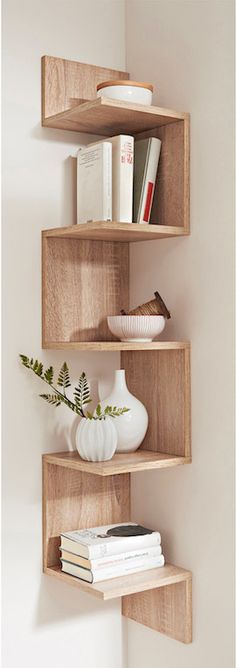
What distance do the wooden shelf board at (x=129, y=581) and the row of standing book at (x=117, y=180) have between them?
79cm

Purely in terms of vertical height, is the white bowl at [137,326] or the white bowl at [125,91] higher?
the white bowl at [125,91]

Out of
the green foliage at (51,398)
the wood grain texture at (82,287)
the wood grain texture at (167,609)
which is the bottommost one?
the wood grain texture at (167,609)

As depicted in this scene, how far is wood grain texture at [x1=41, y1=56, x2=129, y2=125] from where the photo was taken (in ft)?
6.03

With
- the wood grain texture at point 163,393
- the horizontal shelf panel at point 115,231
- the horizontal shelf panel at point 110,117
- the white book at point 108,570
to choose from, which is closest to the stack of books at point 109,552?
the white book at point 108,570

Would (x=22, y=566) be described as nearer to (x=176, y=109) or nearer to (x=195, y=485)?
(x=195, y=485)

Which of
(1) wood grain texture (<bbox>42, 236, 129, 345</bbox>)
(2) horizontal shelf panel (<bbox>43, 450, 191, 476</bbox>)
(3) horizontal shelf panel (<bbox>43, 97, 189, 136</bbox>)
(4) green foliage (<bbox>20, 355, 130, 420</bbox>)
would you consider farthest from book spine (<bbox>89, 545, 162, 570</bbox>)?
(3) horizontal shelf panel (<bbox>43, 97, 189, 136</bbox>)

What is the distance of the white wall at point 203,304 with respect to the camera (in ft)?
5.49

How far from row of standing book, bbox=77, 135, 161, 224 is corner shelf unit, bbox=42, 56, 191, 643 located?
0.14ft

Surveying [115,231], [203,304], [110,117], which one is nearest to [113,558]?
[203,304]

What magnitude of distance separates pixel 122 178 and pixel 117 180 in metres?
0.01

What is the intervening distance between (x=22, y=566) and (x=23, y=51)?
120 centimetres

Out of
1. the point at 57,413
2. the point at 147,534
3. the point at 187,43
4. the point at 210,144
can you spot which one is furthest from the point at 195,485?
the point at 187,43

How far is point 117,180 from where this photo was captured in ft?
5.63

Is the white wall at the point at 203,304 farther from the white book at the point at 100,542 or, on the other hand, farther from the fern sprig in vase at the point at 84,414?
the fern sprig in vase at the point at 84,414
